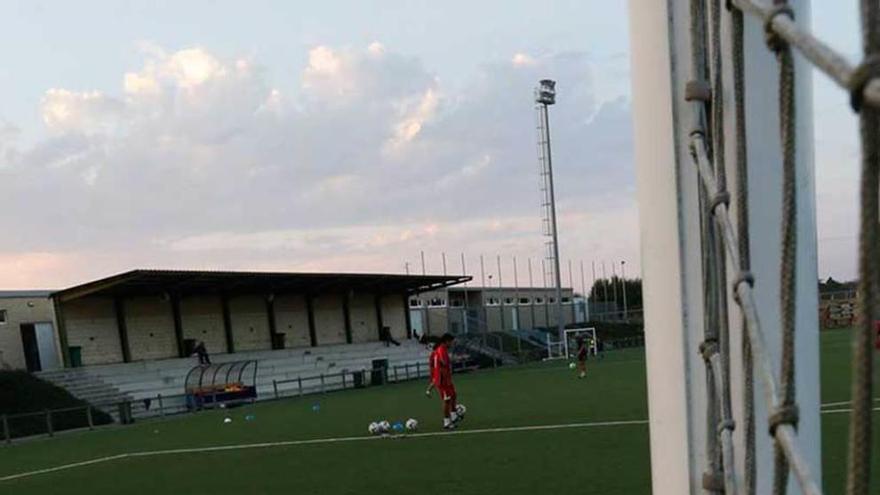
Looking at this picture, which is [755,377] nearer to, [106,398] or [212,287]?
[106,398]

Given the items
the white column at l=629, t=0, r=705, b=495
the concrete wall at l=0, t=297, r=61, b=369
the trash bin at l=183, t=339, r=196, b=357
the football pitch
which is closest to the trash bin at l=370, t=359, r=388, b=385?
the trash bin at l=183, t=339, r=196, b=357

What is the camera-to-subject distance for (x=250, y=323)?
36094 mm

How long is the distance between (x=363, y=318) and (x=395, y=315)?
7.54 feet

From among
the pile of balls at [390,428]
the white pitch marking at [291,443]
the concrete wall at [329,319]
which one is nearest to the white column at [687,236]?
the white pitch marking at [291,443]

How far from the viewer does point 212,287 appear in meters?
33.5

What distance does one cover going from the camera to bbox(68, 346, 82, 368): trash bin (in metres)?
28.8

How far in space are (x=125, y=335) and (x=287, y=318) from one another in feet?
28.3

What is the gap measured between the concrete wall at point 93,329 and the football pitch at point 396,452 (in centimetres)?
1045

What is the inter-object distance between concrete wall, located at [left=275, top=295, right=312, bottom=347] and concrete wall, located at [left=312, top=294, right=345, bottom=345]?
28.4 inches

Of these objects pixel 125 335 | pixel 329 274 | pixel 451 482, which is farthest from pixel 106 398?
pixel 451 482

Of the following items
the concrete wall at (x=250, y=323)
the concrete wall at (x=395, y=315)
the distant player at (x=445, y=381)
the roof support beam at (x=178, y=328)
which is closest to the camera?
the distant player at (x=445, y=381)

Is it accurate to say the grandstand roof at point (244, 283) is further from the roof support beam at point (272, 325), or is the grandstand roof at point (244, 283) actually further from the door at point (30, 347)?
the door at point (30, 347)

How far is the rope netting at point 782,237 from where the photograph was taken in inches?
36.4

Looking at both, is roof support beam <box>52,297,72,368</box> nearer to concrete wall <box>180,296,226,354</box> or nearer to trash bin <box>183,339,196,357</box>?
trash bin <box>183,339,196,357</box>
